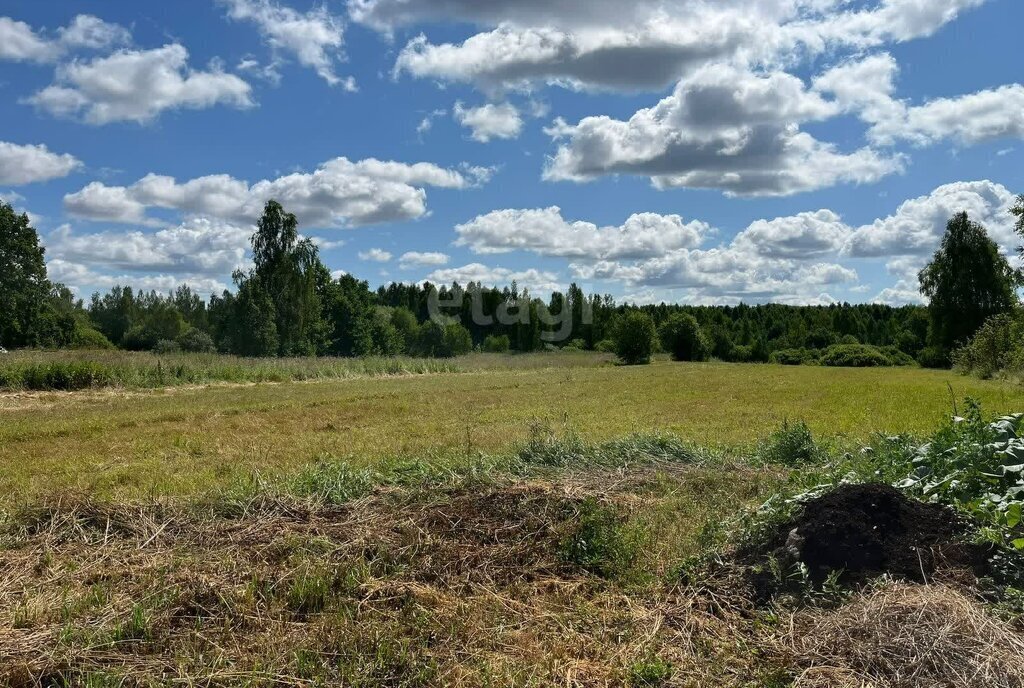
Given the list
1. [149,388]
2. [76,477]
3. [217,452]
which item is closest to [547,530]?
[76,477]

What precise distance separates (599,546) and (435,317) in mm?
77259

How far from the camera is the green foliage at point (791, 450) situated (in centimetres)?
874

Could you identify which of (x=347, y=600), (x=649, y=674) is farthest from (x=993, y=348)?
(x=347, y=600)

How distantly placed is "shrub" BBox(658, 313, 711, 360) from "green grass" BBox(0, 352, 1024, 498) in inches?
1609

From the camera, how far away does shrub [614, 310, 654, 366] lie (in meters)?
56.8

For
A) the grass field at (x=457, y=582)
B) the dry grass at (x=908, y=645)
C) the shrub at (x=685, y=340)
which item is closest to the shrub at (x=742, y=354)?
the shrub at (x=685, y=340)

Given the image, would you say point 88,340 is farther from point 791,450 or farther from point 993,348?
point 993,348

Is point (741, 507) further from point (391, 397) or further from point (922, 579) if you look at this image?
point (391, 397)

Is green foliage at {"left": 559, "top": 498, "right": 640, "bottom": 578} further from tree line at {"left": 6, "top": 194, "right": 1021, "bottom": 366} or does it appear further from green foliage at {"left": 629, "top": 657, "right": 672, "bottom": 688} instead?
tree line at {"left": 6, "top": 194, "right": 1021, "bottom": 366}

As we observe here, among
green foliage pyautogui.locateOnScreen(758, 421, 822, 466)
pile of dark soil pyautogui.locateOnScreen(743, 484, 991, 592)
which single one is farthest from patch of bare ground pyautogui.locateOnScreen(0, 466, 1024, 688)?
green foliage pyautogui.locateOnScreen(758, 421, 822, 466)

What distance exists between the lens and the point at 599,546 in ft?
16.5

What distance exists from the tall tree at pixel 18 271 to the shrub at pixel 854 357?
63.4 m

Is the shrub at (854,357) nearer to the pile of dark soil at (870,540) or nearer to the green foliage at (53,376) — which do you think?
the green foliage at (53,376)

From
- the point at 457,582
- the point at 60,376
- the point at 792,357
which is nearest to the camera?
the point at 457,582
